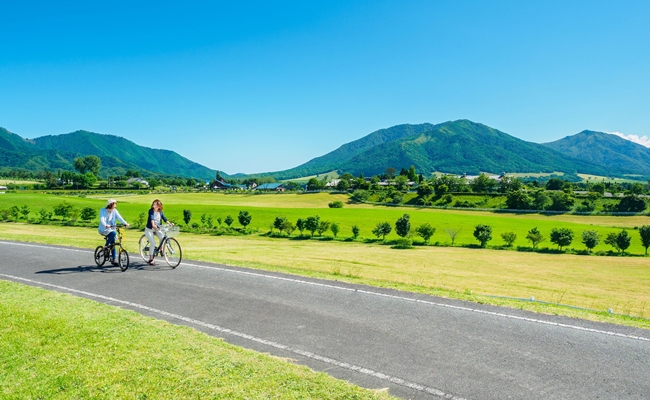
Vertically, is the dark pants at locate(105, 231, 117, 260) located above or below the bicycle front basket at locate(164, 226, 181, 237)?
Result: below

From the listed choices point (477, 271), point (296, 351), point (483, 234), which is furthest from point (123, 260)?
point (483, 234)

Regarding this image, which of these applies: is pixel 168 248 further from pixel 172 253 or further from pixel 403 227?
pixel 403 227

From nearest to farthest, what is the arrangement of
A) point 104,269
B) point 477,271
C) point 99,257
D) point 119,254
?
point 119,254 → point 104,269 → point 99,257 → point 477,271

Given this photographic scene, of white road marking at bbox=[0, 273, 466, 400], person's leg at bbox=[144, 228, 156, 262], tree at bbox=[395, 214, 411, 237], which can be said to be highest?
person's leg at bbox=[144, 228, 156, 262]

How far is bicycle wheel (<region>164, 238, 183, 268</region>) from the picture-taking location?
16.3 metres

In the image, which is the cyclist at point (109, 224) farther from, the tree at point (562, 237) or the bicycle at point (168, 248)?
the tree at point (562, 237)

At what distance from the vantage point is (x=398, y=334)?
29.7ft

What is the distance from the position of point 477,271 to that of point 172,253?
25.0 metres

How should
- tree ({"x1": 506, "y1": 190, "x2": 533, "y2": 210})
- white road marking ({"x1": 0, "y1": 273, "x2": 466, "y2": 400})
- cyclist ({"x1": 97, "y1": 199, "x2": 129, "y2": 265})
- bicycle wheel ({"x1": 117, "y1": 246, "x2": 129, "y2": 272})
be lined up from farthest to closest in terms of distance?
tree ({"x1": 506, "y1": 190, "x2": 533, "y2": 210}) < cyclist ({"x1": 97, "y1": 199, "x2": 129, "y2": 265}) < bicycle wheel ({"x1": 117, "y1": 246, "x2": 129, "y2": 272}) < white road marking ({"x1": 0, "y1": 273, "x2": 466, "y2": 400})

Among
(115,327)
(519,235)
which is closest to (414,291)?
(115,327)

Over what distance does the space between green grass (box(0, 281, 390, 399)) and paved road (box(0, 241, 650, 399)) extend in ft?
2.73

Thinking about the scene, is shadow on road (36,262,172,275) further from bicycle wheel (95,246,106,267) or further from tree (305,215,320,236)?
tree (305,215,320,236)

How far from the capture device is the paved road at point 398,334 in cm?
686

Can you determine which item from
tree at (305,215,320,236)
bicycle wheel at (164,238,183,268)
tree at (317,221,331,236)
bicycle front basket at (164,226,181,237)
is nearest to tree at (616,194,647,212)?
tree at (317,221,331,236)
